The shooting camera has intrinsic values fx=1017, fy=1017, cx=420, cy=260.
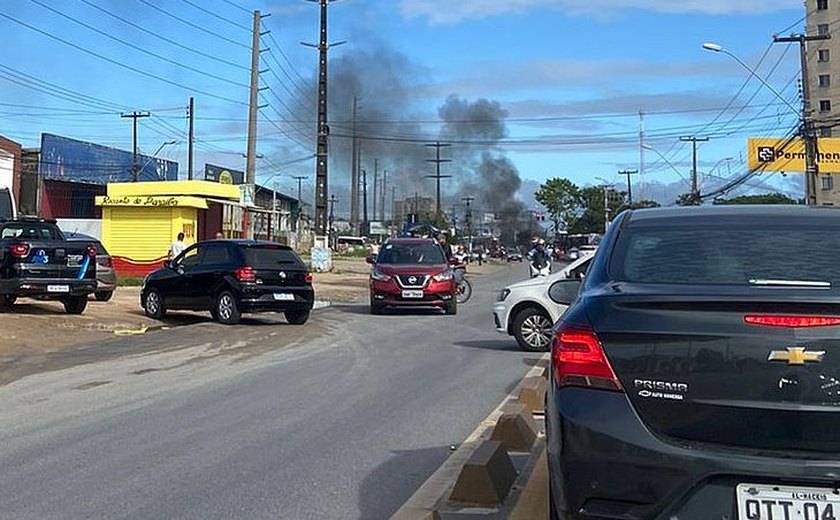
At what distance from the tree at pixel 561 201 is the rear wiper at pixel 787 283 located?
12411 cm

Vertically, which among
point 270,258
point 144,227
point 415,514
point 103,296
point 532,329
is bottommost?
point 415,514

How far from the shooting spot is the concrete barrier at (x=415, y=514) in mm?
5285

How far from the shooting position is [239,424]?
28.5 ft

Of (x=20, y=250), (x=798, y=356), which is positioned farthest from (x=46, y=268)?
(x=798, y=356)

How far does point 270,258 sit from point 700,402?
1525cm

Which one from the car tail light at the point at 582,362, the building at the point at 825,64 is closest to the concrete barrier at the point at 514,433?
the car tail light at the point at 582,362

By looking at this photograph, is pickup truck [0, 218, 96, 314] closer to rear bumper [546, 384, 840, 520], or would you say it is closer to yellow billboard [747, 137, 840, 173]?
rear bumper [546, 384, 840, 520]

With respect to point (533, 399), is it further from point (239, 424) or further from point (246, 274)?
point (246, 274)

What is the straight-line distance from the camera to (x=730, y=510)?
3668 millimetres

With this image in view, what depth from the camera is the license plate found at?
11.9ft

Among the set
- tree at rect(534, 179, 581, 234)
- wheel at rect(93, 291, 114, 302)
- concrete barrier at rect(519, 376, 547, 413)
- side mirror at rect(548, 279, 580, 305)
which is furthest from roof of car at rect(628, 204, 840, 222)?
tree at rect(534, 179, 581, 234)

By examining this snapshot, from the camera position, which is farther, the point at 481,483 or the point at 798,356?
the point at 481,483

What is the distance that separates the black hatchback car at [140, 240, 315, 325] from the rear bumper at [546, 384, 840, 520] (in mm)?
14429

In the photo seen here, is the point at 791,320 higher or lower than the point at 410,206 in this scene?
lower
